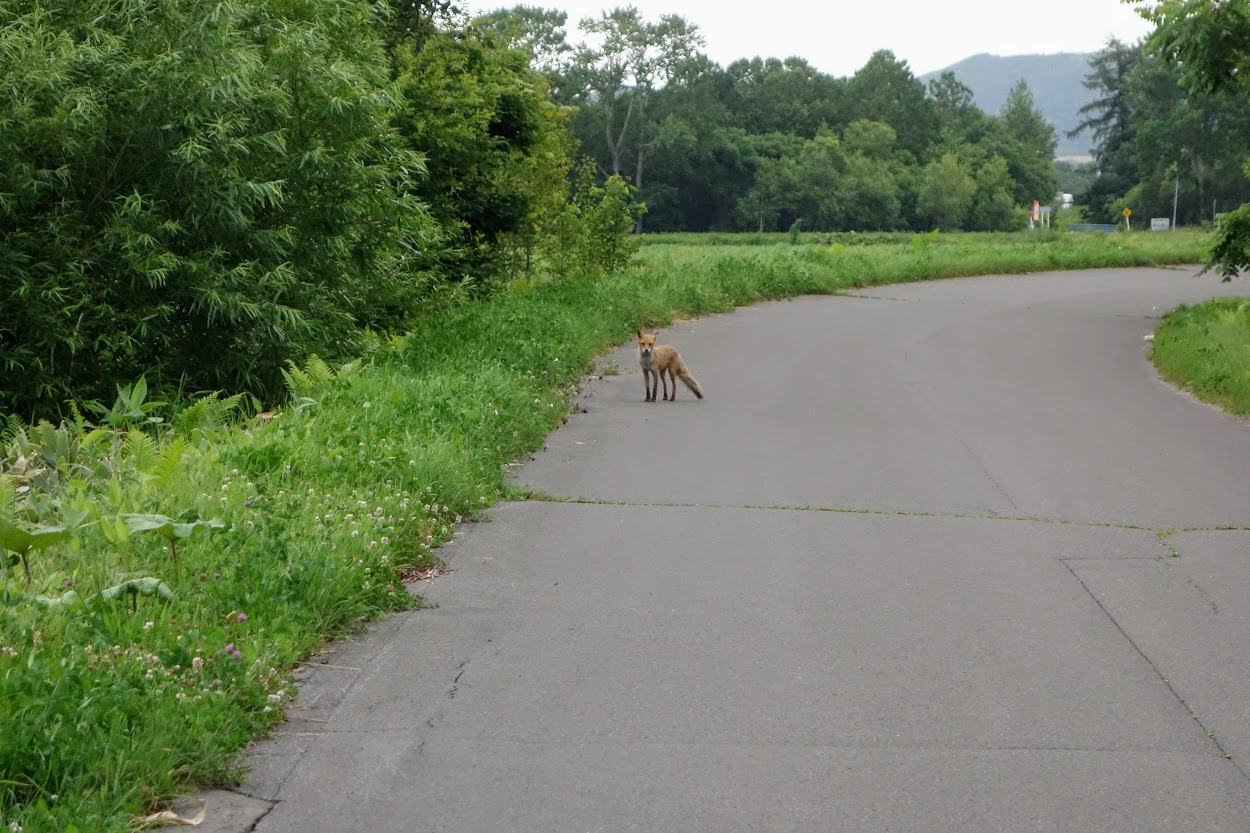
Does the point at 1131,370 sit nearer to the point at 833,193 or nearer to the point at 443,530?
the point at 443,530

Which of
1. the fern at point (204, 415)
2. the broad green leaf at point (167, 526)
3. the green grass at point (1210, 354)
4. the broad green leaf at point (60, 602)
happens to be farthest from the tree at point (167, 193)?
the green grass at point (1210, 354)

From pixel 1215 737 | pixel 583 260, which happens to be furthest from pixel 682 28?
pixel 1215 737

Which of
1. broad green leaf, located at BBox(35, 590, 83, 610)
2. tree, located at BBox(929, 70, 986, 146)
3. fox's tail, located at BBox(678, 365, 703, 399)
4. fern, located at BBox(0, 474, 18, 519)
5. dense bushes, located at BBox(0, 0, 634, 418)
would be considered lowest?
fox's tail, located at BBox(678, 365, 703, 399)

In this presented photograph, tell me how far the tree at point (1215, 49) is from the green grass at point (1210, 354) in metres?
1.27

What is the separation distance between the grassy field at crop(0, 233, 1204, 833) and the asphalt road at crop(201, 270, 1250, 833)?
28 centimetres

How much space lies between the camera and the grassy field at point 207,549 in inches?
186

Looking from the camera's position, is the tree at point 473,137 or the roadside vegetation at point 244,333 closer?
the roadside vegetation at point 244,333

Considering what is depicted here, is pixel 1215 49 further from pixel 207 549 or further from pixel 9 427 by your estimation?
pixel 207 549

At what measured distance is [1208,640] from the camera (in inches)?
270

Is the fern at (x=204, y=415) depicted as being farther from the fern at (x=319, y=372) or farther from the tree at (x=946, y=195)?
the tree at (x=946, y=195)

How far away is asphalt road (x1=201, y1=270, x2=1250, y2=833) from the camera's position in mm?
4812

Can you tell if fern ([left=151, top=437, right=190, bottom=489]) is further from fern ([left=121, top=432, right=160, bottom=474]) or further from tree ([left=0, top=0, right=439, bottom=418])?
tree ([left=0, top=0, right=439, bottom=418])

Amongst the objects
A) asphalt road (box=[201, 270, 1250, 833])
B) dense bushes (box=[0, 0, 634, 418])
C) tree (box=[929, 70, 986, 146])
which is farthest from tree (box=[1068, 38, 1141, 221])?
asphalt road (box=[201, 270, 1250, 833])

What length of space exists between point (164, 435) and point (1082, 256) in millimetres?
42819
